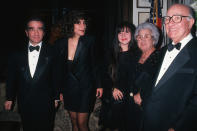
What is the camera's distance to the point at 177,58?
4.81ft

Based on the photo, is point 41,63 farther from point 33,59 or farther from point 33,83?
point 33,83

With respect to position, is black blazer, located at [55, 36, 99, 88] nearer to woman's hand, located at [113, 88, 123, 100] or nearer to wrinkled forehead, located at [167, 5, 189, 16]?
woman's hand, located at [113, 88, 123, 100]

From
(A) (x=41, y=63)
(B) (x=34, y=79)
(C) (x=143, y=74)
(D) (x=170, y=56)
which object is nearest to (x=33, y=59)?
(A) (x=41, y=63)

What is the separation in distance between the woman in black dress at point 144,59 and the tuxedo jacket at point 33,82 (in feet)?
3.57

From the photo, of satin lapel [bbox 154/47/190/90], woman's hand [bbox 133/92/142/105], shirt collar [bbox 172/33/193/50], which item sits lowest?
woman's hand [bbox 133/92/142/105]

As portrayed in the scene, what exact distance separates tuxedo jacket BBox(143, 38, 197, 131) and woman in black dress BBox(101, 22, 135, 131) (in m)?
0.85

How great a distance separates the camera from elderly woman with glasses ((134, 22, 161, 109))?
7.07ft

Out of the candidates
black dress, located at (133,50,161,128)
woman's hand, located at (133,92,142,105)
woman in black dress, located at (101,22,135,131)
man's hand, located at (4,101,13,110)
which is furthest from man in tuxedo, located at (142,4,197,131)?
man's hand, located at (4,101,13,110)

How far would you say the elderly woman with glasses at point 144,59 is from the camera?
84.8 inches

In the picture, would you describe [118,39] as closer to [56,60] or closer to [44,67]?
[56,60]

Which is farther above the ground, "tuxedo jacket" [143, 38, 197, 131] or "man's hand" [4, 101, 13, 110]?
"tuxedo jacket" [143, 38, 197, 131]

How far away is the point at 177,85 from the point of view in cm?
143

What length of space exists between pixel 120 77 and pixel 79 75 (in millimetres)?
609

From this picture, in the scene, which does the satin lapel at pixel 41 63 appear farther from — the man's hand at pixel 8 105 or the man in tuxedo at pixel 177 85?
the man in tuxedo at pixel 177 85
